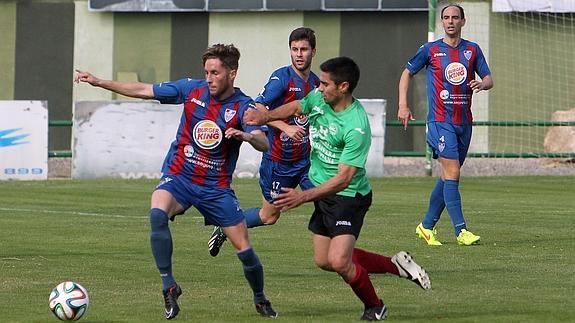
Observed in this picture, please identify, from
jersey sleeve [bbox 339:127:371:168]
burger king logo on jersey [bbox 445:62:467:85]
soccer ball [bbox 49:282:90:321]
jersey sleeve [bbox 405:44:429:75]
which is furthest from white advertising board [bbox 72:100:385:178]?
soccer ball [bbox 49:282:90:321]

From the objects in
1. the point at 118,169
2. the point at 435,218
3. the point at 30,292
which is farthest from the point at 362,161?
the point at 118,169

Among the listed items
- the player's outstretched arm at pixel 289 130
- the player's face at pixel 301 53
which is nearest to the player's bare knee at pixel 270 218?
the player's face at pixel 301 53

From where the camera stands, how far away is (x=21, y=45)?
3297 cm

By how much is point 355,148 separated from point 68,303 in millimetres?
2157

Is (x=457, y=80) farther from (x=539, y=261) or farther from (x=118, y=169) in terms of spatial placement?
(x=118, y=169)

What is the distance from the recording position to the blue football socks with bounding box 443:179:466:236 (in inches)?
576

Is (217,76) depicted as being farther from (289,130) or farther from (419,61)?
(419,61)

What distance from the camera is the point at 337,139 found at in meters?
9.51

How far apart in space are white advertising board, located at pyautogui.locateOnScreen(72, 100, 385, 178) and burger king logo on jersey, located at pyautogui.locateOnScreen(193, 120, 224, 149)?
14.4 m

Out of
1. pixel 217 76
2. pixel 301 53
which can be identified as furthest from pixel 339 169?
pixel 301 53

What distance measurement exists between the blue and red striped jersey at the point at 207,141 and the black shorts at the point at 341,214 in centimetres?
77

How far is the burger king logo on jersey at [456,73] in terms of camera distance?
14.9m

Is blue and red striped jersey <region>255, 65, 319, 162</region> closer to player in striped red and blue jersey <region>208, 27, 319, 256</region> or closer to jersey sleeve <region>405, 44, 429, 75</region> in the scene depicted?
player in striped red and blue jersey <region>208, 27, 319, 256</region>

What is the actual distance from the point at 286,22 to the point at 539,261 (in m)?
20.1
